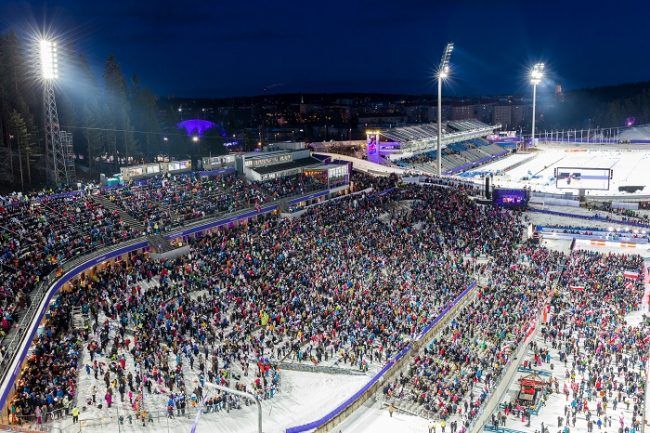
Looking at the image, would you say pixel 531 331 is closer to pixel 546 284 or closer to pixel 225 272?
pixel 546 284

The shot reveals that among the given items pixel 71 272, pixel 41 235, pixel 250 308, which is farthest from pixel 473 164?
pixel 71 272

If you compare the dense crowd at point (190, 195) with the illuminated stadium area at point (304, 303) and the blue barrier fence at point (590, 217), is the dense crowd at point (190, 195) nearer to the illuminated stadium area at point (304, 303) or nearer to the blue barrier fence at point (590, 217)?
the illuminated stadium area at point (304, 303)

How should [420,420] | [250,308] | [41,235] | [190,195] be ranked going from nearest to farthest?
[420,420]
[250,308]
[41,235]
[190,195]

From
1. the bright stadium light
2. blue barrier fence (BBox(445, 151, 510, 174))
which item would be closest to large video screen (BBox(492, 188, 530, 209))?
blue barrier fence (BBox(445, 151, 510, 174))

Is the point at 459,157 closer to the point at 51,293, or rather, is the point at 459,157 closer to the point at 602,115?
the point at 51,293

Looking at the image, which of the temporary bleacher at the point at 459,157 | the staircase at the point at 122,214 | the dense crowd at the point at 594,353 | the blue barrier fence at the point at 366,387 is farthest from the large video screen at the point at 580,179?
the staircase at the point at 122,214

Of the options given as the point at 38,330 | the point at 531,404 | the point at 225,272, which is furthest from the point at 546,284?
the point at 38,330
